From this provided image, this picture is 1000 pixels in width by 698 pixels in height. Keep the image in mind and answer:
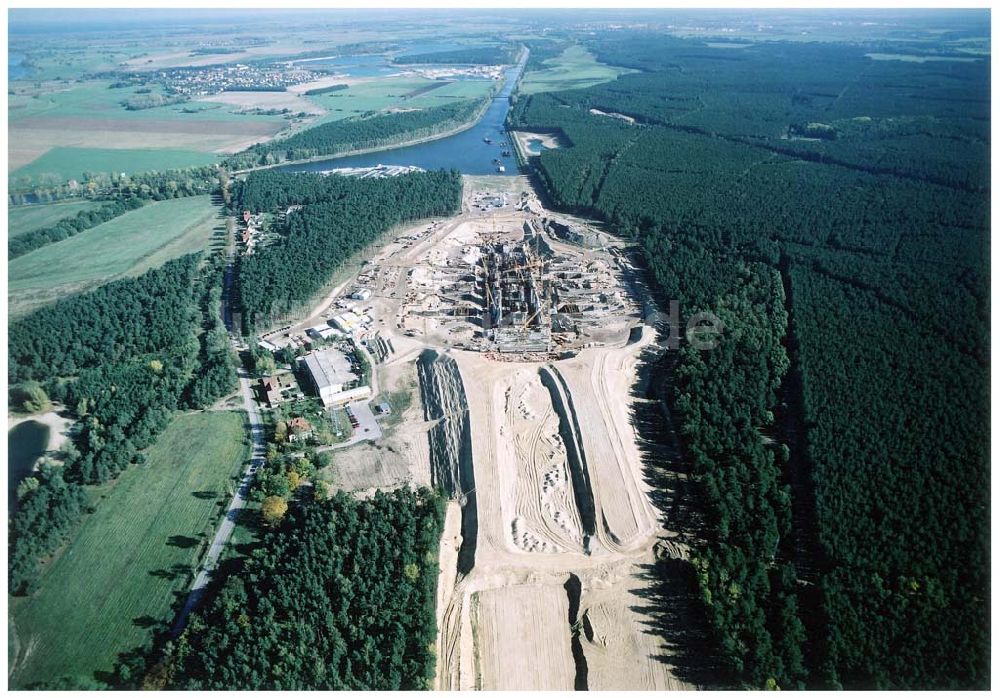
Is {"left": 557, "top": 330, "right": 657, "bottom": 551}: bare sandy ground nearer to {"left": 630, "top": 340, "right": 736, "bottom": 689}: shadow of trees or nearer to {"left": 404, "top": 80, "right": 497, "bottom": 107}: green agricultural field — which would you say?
{"left": 630, "top": 340, "right": 736, "bottom": 689}: shadow of trees

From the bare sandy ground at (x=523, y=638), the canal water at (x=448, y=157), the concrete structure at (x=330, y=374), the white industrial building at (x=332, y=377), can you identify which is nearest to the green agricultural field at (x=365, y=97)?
the canal water at (x=448, y=157)

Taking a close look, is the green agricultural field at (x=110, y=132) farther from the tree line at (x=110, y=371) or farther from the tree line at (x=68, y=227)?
the tree line at (x=110, y=371)

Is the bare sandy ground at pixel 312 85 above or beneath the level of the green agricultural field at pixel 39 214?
above

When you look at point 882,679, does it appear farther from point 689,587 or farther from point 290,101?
point 290,101

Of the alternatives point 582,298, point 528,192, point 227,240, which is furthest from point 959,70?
point 227,240

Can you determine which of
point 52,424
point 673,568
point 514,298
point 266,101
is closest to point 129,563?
point 52,424

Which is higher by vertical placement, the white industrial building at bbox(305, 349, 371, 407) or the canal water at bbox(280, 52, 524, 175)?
the canal water at bbox(280, 52, 524, 175)

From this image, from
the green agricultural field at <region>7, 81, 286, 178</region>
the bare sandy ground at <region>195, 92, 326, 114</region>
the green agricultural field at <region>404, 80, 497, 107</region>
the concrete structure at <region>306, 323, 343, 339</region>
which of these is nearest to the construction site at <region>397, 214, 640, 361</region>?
the concrete structure at <region>306, 323, 343, 339</region>
